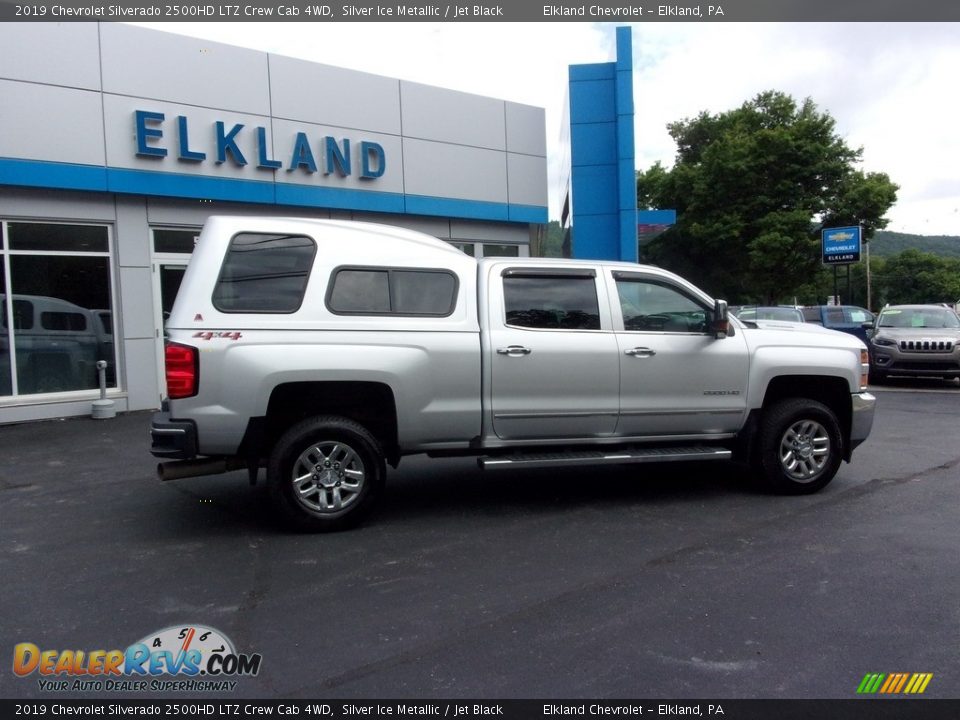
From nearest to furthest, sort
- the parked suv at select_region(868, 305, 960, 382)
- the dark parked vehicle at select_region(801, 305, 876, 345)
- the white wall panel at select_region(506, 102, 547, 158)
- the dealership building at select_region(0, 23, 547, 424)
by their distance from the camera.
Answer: the dealership building at select_region(0, 23, 547, 424) < the parked suv at select_region(868, 305, 960, 382) < the white wall panel at select_region(506, 102, 547, 158) < the dark parked vehicle at select_region(801, 305, 876, 345)

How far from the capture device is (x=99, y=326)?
38.6 ft

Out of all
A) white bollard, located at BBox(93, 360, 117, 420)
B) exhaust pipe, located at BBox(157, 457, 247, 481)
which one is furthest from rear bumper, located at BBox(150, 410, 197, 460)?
white bollard, located at BBox(93, 360, 117, 420)

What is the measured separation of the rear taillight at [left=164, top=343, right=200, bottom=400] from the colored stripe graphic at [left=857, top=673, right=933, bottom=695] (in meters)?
4.16

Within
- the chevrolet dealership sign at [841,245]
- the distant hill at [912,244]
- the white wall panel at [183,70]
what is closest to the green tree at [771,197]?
the chevrolet dealership sign at [841,245]

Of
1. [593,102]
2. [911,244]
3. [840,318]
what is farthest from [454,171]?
[911,244]

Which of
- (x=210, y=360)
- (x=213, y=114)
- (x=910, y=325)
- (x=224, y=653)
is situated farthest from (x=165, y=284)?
(x=910, y=325)

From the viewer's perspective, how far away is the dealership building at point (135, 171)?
10.9 m

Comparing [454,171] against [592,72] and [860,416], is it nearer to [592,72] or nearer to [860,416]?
[592,72]

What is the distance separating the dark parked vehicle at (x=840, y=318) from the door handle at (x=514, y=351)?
16.1m

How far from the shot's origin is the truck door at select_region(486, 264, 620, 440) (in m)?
5.86

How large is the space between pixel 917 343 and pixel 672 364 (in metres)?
10.7

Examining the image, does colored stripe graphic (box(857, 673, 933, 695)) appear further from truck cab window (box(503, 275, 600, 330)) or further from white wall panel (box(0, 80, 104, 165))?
white wall panel (box(0, 80, 104, 165))

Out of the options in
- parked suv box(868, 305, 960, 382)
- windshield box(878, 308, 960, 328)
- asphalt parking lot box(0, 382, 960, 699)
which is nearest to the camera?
asphalt parking lot box(0, 382, 960, 699)

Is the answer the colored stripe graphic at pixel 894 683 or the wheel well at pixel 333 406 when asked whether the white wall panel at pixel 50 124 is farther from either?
the colored stripe graphic at pixel 894 683
